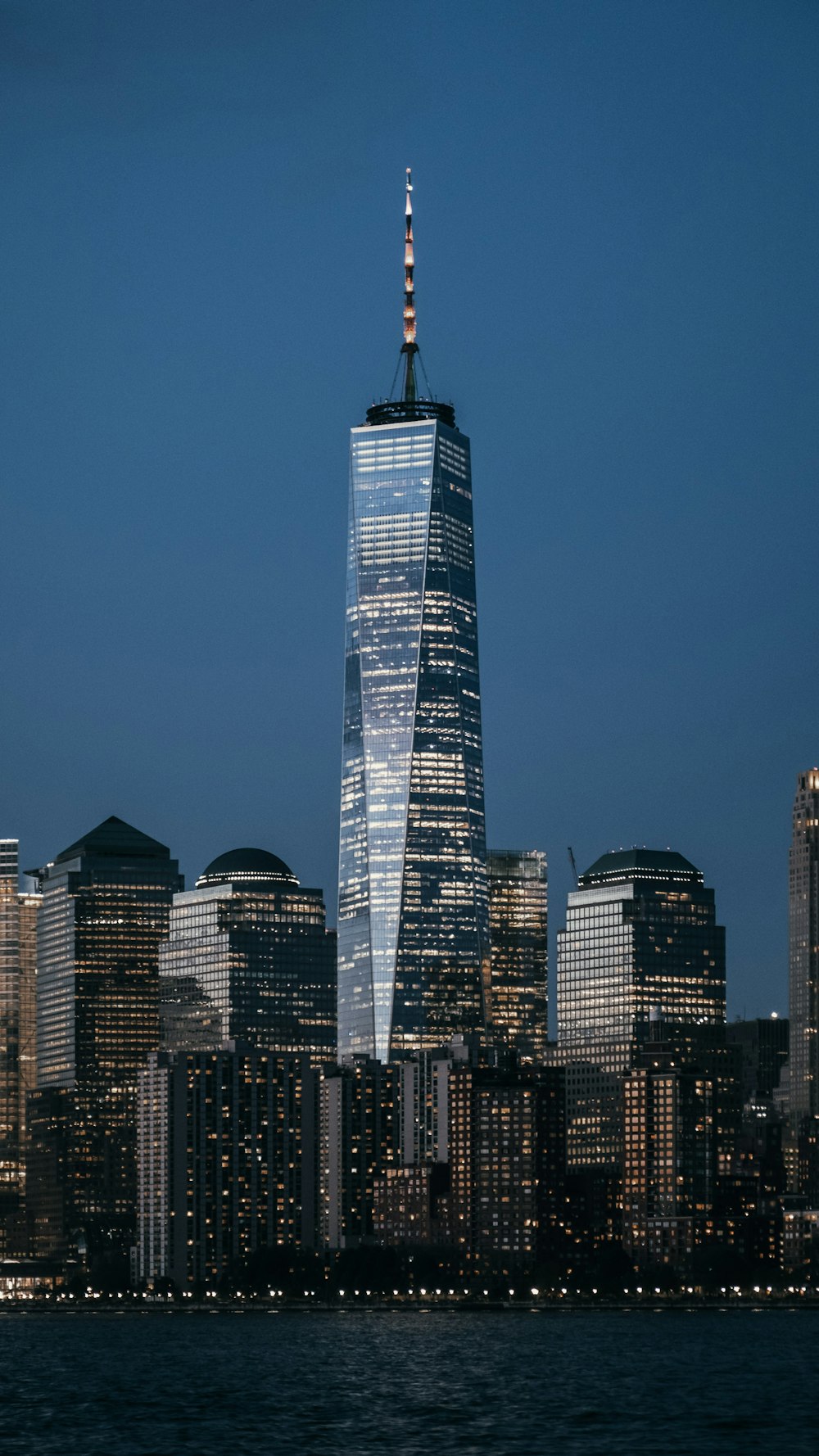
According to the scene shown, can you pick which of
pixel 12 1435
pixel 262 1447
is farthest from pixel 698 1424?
pixel 12 1435

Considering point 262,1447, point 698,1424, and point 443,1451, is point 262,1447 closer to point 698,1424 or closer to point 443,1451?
point 443,1451

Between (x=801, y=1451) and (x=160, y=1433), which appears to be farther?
(x=160, y=1433)

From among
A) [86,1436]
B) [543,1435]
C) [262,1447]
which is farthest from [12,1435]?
[543,1435]

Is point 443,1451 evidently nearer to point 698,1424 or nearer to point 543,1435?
point 543,1435

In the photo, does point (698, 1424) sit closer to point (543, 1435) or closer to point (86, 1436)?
point (543, 1435)

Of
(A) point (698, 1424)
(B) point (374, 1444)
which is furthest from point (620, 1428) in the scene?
(B) point (374, 1444)

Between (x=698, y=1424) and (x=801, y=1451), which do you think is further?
(x=698, y=1424)
